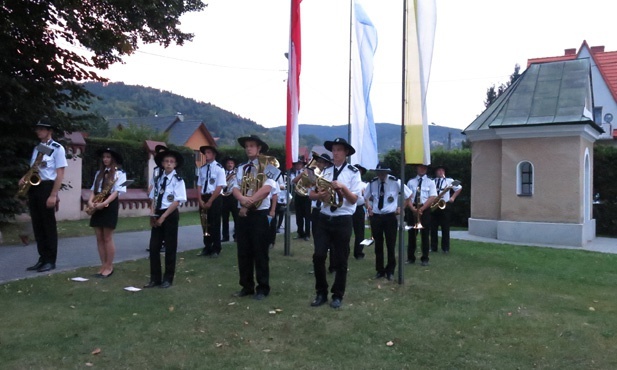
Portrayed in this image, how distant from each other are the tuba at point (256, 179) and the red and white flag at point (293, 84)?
11.4 feet

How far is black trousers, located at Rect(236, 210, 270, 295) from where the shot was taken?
7168mm

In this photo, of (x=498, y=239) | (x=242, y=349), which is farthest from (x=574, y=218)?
(x=242, y=349)

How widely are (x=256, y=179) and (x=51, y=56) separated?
8439 millimetres

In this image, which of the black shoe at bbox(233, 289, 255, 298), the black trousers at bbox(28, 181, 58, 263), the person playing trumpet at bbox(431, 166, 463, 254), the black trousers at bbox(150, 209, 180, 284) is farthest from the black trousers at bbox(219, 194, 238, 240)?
the person playing trumpet at bbox(431, 166, 463, 254)

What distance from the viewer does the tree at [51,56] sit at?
11.9 m

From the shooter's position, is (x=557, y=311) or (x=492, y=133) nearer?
(x=557, y=311)

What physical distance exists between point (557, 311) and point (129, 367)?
5492 millimetres

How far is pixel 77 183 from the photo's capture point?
18.9 meters

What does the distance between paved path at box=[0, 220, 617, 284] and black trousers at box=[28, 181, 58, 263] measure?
336mm

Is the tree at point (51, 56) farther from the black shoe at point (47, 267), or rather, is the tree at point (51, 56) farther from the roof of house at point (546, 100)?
the roof of house at point (546, 100)

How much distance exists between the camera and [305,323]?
6.21 m

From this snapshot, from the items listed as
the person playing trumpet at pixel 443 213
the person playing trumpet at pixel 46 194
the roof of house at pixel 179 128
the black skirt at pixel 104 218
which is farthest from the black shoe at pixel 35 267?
the roof of house at pixel 179 128

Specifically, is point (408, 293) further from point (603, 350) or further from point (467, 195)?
point (467, 195)

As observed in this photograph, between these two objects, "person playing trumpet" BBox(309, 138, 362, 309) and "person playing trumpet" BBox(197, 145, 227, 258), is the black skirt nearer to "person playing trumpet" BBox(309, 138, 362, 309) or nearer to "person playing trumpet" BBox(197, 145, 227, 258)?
"person playing trumpet" BBox(197, 145, 227, 258)
